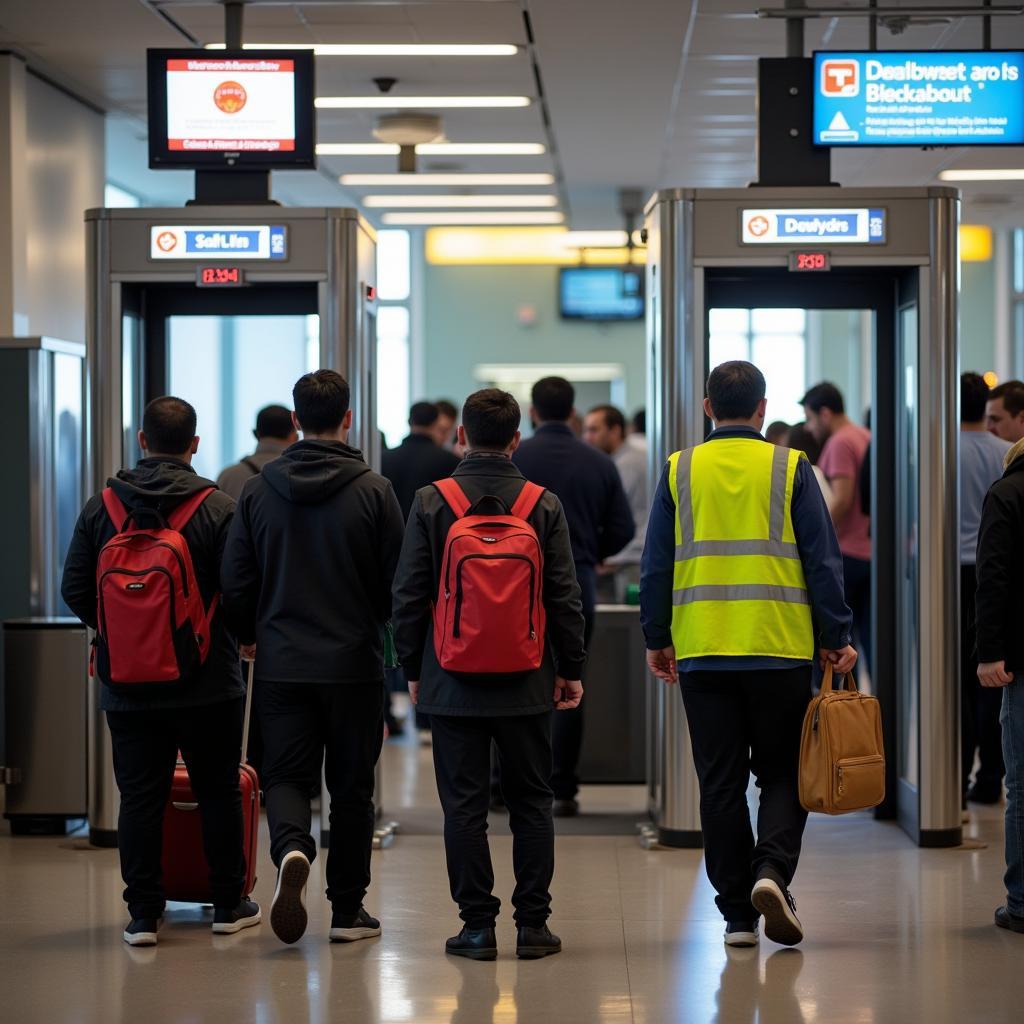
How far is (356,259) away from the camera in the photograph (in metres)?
6.04

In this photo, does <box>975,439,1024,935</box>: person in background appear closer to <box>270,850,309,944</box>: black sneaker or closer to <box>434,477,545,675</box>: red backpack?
<box>434,477,545,675</box>: red backpack

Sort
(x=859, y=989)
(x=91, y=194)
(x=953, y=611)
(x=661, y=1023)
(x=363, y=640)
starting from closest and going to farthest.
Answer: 1. (x=661, y=1023)
2. (x=859, y=989)
3. (x=363, y=640)
4. (x=953, y=611)
5. (x=91, y=194)

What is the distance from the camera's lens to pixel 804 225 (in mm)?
5902

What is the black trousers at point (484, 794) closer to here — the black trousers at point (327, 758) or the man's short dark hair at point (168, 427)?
the black trousers at point (327, 758)

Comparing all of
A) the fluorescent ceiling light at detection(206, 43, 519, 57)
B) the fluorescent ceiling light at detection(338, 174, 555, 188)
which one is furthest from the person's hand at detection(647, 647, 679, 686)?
the fluorescent ceiling light at detection(338, 174, 555, 188)

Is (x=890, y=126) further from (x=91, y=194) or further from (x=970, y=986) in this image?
(x=91, y=194)

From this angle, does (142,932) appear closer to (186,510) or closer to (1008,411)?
(186,510)

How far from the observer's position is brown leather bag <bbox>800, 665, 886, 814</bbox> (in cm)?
416

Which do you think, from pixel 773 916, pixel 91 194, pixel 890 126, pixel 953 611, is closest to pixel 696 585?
pixel 773 916

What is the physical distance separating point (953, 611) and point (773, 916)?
2.15 m

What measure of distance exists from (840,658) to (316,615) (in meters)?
1.42

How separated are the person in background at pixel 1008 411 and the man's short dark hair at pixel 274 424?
299 centimetres

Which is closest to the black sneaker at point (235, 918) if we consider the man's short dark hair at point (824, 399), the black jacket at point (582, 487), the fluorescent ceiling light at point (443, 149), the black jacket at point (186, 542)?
the black jacket at point (186, 542)

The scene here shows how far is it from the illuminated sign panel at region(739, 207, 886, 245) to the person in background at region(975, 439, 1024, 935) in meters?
1.57
